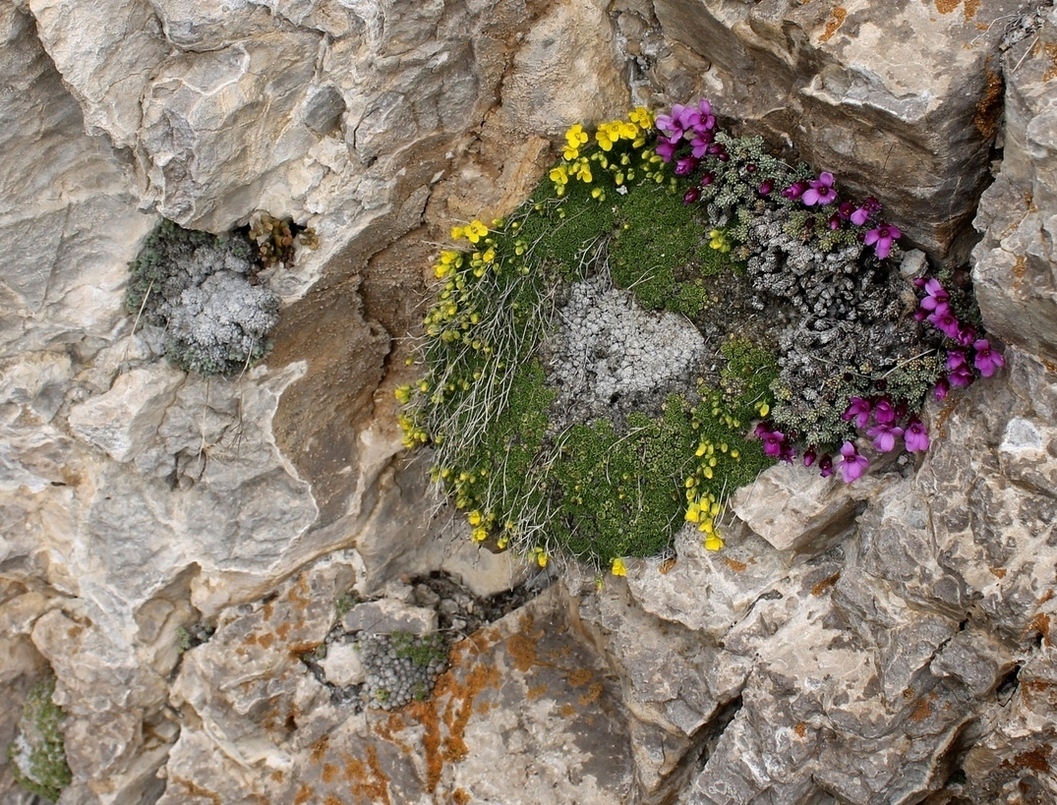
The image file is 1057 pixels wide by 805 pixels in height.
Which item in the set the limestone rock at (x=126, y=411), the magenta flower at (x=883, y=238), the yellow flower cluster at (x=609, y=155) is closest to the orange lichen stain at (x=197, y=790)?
the limestone rock at (x=126, y=411)

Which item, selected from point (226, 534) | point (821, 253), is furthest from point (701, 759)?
point (226, 534)

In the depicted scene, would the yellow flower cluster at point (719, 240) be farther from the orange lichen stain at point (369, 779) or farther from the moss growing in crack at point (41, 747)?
the moss growing in crack at point (41, 747)

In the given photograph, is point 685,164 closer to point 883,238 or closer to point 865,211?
point 865,211

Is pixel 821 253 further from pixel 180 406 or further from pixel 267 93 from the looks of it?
pixel 180 406

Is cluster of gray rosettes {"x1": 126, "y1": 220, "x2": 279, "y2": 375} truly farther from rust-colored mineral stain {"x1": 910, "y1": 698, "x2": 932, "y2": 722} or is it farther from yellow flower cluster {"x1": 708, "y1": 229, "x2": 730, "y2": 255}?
rust-colored mineral stain {"x1": 910, "y1": 698, "x2": 932, "y2": 722}

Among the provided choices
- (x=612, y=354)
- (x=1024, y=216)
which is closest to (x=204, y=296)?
(x=612, y=354)

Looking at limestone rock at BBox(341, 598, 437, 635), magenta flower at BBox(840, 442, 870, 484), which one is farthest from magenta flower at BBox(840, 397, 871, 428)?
limestone rock at BBox(341, 598, 437, 635)
